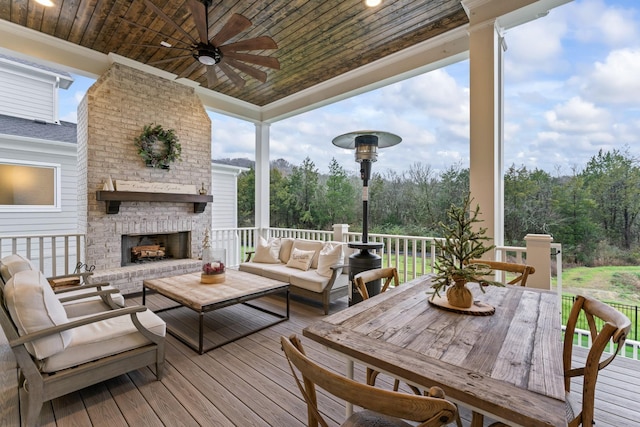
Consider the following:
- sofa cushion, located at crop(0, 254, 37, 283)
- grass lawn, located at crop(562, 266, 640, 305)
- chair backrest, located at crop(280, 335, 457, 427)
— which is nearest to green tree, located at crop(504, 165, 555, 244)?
grass lawn, located at crop(562, 266, 640, 305)

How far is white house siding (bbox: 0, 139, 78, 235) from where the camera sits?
528cm

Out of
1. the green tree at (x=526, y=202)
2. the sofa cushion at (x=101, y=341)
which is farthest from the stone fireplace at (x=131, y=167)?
the green tree at (x=526, y=202)

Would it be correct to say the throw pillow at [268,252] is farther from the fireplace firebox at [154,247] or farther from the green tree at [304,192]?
the green tree at [304,192]

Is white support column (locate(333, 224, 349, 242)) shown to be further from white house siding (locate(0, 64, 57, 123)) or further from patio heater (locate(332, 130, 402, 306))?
white house siding (locate(0, 64, 57, 123))

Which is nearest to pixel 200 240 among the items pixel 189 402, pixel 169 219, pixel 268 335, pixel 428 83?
pixel 169 219

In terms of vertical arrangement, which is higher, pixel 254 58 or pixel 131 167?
pixel 254 58

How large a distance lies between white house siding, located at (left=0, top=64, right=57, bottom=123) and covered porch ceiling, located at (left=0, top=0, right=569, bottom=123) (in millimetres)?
3249

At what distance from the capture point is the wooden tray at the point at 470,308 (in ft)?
4.88

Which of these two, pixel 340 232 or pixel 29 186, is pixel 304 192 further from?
pixel 29 186

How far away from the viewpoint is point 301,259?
4.40 meters

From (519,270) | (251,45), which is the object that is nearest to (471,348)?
(519,270)

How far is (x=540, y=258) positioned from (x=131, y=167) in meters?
5.81

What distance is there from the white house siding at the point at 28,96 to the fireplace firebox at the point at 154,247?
4.13 m

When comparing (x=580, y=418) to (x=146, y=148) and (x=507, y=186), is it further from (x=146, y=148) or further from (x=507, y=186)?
(x=146, y=148)
